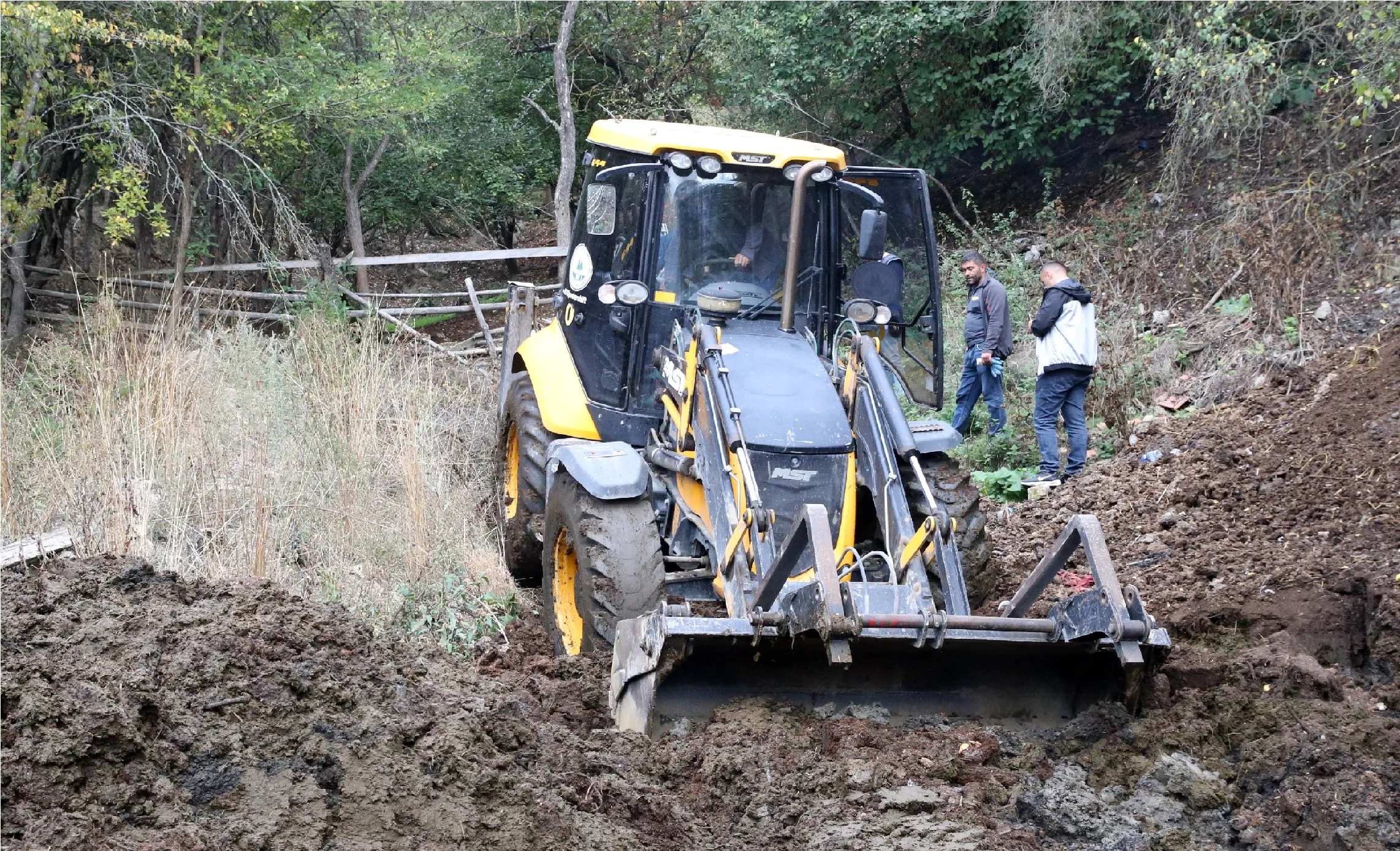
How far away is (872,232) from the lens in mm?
6121

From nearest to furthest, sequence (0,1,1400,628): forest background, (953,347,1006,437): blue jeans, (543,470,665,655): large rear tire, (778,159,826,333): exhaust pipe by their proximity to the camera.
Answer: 1. (543,470,665,655): large rear tire
2. (778,159,826,333): exhaust pipe
3. (0,1,1400,628): forest background
4. (953,347,1006,437): blue jeans

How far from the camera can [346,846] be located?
3.47 m

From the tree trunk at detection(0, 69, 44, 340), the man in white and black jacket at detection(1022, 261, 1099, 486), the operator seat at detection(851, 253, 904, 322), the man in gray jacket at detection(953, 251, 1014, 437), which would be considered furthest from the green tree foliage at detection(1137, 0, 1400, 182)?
the tree trunk at detection(0, 69, 44, 340)

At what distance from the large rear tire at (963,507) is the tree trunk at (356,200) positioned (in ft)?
44.6

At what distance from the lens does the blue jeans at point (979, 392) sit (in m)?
10.5

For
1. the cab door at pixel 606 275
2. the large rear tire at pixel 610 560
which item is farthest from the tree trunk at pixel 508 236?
the large rear tire at pixel 610 560

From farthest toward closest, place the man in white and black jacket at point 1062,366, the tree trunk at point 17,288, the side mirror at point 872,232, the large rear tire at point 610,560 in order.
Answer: the tree trunk at point 17,288
the man in white and black jacket at point 1062,366
the side mirror at point 872,232
the large rear tire at point 610,560

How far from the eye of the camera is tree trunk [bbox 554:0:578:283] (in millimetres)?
18875

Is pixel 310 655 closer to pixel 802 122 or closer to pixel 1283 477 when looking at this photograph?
pixel 1283 477

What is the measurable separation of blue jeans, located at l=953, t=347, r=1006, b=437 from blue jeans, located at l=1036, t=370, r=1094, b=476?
0.84m

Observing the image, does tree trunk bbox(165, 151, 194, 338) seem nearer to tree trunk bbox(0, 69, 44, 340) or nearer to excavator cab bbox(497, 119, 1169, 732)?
tree trunk bbox(0, 69, 44, 340)

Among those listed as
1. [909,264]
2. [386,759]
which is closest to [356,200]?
[909,264]

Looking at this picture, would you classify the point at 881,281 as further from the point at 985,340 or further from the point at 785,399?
the point at 985,340

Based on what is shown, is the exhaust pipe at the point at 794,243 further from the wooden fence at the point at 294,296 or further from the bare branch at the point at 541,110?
the bare branch at the point at 541,110
